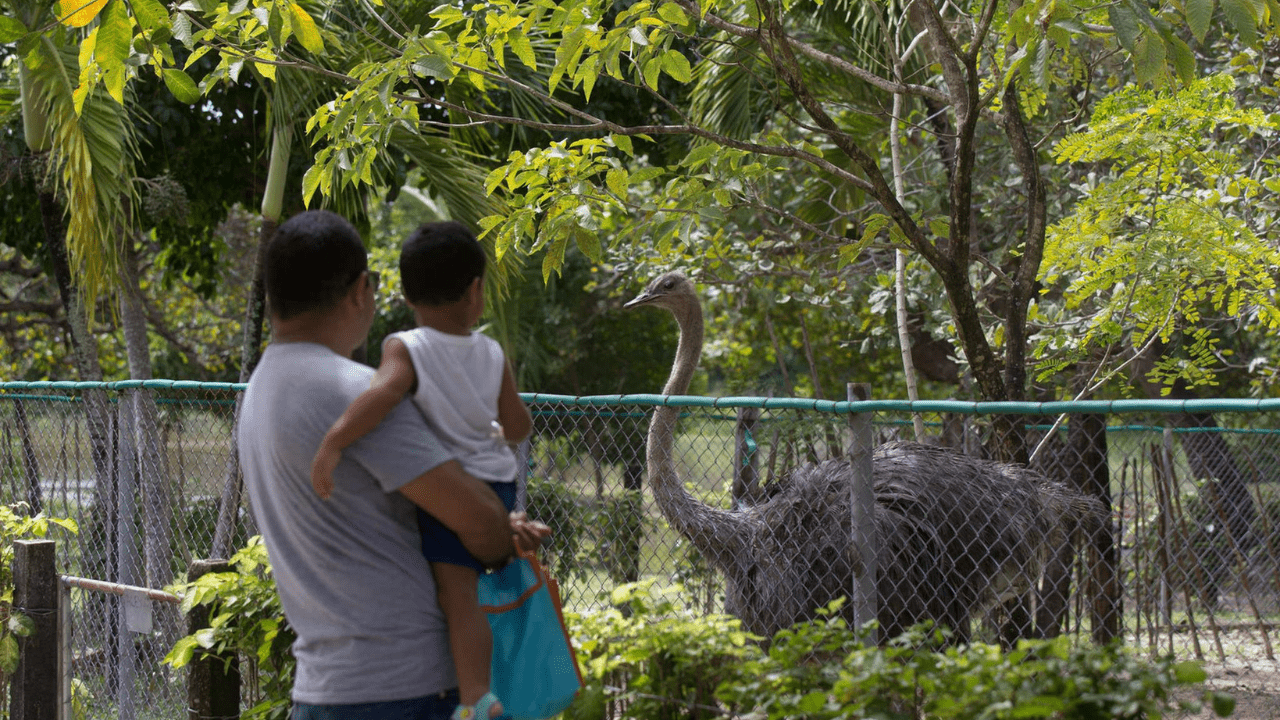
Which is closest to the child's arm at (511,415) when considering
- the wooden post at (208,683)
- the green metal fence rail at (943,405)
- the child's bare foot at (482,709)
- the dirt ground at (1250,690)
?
the child's bare foot at (482,709)

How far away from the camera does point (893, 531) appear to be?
4449mm

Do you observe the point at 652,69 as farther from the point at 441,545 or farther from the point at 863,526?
the point at 441,545

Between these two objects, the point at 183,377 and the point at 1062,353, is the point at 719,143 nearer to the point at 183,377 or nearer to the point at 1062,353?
the point at 1062,353

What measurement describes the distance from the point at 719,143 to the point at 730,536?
1565 mm

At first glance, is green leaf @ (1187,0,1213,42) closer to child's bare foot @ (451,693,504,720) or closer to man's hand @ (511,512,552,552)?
man's hand @ (511,512,552,552)

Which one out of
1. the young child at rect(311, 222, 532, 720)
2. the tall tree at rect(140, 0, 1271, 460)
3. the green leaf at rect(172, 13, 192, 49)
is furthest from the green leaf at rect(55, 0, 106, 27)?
the young child at rect(311, 222, 532, 720)

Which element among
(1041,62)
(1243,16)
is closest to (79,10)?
(1041,62)

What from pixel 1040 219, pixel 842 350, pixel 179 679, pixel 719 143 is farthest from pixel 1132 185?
pixel 842 350

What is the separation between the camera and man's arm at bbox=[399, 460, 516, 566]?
1.90 meters

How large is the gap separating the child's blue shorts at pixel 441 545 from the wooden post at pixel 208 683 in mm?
1612

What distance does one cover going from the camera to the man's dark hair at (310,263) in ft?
6.57

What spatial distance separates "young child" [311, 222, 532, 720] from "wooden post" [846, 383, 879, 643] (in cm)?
162

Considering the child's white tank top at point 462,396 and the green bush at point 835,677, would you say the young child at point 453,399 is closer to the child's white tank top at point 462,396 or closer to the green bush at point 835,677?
the child's white tank top at point 462,396

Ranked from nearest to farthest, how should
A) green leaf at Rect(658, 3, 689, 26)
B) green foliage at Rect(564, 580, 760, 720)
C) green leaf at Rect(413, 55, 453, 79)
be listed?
green foliage at Rect(564, 580, 760, 720) < green leaf at Rect(658, 3, 689, 26) < green leaf at Rect(413, 55, 453, 79)
